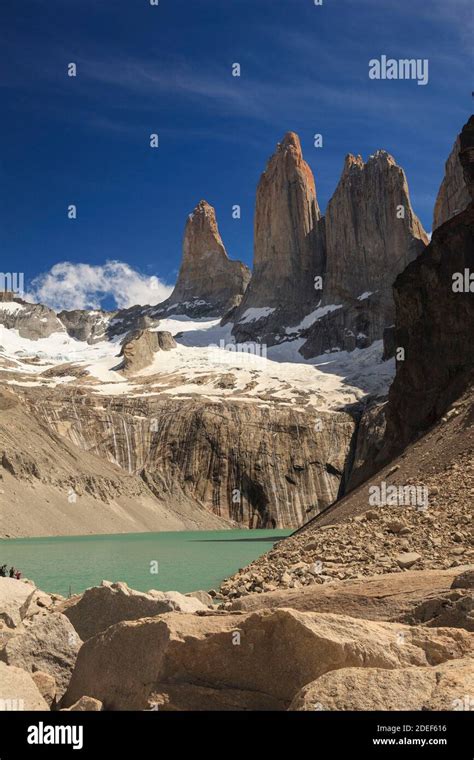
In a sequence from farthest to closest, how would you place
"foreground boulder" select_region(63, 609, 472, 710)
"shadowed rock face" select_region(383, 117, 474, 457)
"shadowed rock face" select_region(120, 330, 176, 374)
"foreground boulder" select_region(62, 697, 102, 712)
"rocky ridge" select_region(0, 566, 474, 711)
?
1. "shadowed rock face" select_region(120, 330, 176, 374)
2. "shadowed rock face" select_region(383, 117, 474, 457)
3. "foreground boulder" select_region(63, 609, 472, 710)
4. "foreground boulder" select_region(62, 697, 102, 712)
5. "rocky ridge" select_region(0, 566, 474, 711)

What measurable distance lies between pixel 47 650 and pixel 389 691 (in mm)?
4438

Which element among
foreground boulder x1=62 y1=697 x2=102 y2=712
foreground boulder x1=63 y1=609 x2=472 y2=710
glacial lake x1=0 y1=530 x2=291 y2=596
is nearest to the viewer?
foreground boulder x1=62 y1=697 x2=102 y2=712

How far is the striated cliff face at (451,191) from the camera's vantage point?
15575 centimetres

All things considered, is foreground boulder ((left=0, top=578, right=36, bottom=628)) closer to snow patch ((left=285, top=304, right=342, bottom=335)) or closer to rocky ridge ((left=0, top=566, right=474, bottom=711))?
rocky ridge ((left=0, top=566, right=474, bottom=711))

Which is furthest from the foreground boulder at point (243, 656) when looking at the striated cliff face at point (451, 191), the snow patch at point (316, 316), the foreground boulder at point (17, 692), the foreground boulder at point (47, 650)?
the snow patch at point (316, 316)

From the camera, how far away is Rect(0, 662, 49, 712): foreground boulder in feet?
22.5

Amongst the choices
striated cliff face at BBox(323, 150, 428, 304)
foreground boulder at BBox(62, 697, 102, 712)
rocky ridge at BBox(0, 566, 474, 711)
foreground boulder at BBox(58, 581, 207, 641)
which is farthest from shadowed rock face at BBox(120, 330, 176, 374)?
foreground boulder at BBox(62, 697, 102, 712)

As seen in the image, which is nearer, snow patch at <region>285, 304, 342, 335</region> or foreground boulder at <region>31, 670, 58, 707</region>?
foreground boulder at <region>31, 670, 58, 707</region>

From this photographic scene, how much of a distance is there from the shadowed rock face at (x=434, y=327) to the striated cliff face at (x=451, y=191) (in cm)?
11138

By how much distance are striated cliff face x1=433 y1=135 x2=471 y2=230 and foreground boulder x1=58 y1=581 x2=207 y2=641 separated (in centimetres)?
15164

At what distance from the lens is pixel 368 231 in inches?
7598

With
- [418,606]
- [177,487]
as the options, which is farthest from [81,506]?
[418,606]

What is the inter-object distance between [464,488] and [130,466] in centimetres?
9194

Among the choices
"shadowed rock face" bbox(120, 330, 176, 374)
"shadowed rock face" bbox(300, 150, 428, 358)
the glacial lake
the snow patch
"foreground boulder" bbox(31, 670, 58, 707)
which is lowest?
the glacial lake
